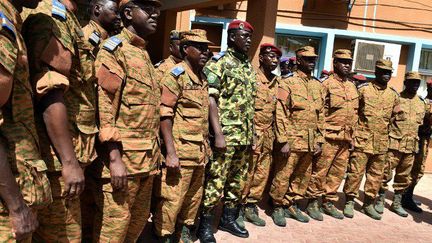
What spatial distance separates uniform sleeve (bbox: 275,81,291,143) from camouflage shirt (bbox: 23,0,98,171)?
8.79 feet

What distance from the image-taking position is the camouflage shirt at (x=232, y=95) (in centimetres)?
378

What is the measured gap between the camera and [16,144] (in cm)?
154

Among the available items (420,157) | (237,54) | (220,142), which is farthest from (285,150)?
(420,157)

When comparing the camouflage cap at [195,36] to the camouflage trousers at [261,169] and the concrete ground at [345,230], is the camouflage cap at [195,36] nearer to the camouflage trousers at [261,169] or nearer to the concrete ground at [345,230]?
the camouflage trousers at [261,169]

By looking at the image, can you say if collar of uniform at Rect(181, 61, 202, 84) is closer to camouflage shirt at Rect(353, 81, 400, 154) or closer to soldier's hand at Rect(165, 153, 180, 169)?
soldier's hand at Rect(165, 153, 180, 169)

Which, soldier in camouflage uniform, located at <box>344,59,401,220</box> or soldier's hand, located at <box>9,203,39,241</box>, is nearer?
soldier's hand, located at <box>9,203,39,241</box>

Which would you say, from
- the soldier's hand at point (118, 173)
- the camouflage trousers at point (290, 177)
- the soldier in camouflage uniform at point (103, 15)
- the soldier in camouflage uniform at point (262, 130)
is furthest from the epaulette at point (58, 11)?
the camouflage trousers at point (290, 177)

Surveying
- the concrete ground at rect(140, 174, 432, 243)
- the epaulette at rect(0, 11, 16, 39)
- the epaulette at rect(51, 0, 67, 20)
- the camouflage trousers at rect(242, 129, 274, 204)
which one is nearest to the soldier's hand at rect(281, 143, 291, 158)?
the camouflage trousers at rect(242, 129, 274, 204)

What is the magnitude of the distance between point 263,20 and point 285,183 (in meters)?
2.52

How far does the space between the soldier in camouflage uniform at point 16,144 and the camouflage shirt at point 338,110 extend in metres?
4.07

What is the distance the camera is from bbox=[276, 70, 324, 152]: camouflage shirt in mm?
4527

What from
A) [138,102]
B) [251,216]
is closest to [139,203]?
[138,102]

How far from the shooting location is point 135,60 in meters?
2.55

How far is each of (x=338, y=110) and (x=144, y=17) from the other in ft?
10.9
